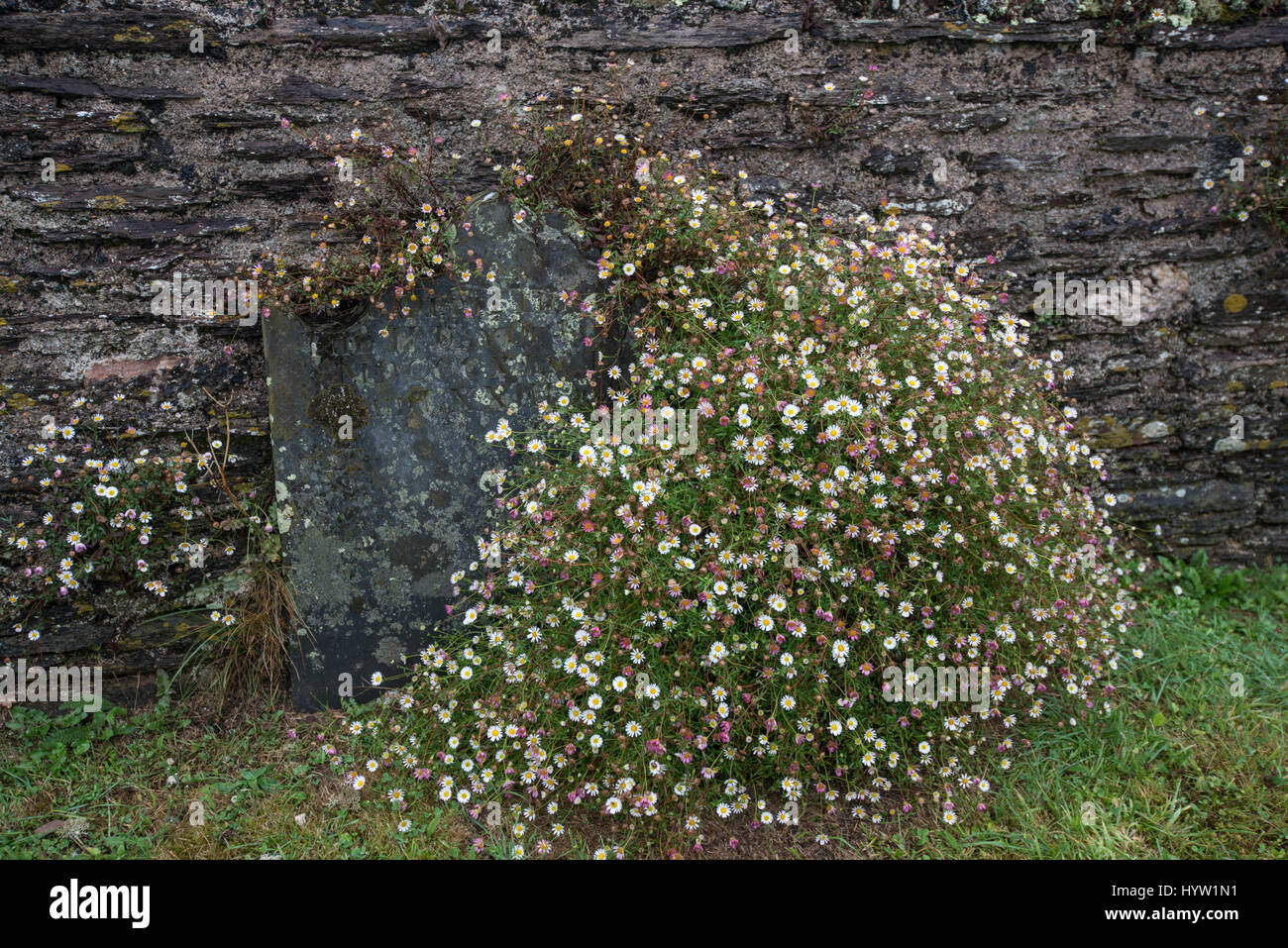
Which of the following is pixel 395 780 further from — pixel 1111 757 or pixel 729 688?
pixel 1111 757

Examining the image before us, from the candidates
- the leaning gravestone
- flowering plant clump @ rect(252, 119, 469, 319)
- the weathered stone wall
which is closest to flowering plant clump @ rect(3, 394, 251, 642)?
the weathered stone wall

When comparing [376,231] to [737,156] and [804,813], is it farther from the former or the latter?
[804,813]

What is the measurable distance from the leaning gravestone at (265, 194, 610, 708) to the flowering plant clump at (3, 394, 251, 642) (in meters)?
0.47

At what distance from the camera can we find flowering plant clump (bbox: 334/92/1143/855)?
2.77 meters

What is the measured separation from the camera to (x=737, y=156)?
146 inches

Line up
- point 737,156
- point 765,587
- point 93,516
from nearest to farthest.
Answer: point 765,587 → point 93,516 → point 737,156

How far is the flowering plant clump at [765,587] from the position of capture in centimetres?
277

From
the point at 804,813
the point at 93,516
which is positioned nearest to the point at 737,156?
the point at 804,813

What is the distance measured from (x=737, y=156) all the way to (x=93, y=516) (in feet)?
10.4

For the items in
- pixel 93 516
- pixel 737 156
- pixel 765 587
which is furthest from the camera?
pixel 737 156

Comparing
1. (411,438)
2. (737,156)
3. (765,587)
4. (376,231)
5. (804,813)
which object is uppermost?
(737,156)

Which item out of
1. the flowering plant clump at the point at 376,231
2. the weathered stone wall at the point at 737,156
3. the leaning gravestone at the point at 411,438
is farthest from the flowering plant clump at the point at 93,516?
the flowering plant clump at the point at 376,231

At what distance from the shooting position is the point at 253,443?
3566 millimetres
